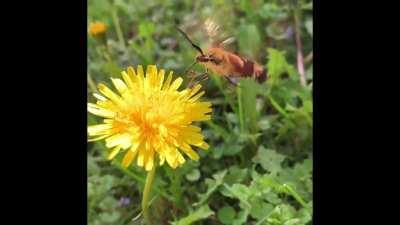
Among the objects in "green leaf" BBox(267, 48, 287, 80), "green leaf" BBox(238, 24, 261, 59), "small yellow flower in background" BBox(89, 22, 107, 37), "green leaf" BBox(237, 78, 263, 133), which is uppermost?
"small yellow flower in background" BBox(89, 22, 107, 37)

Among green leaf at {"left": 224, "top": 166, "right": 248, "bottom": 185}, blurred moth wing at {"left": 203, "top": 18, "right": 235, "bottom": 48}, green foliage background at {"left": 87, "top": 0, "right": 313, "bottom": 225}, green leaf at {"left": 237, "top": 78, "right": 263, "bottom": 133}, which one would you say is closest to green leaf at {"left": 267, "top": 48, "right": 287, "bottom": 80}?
green foliage background at {"left": 87, "top": 0, "right": 313, "bottom": 225}

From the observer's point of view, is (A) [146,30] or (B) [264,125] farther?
(A) [146,30]

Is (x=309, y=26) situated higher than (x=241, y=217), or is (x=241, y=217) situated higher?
(x=309, y=26)

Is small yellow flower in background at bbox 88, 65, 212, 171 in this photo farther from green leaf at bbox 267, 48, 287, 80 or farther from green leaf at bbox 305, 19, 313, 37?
green leaf at bbox 305, 19, 313, 37

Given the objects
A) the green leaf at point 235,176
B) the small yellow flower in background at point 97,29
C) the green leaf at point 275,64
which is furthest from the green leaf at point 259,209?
the small yellow flower in background at point 97,29

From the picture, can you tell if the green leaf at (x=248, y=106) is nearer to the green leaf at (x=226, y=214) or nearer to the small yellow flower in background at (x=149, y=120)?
the green leaf at (x=226, y=214)

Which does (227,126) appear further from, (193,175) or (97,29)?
(97,29)

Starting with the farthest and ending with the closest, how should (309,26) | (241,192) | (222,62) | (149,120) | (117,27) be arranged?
1. (117,27)
2. (309,26)
3. (241,192)
4. (222,62)
5. (149,120)

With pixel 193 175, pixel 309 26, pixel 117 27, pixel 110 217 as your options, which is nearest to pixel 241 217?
pixel 193 175
